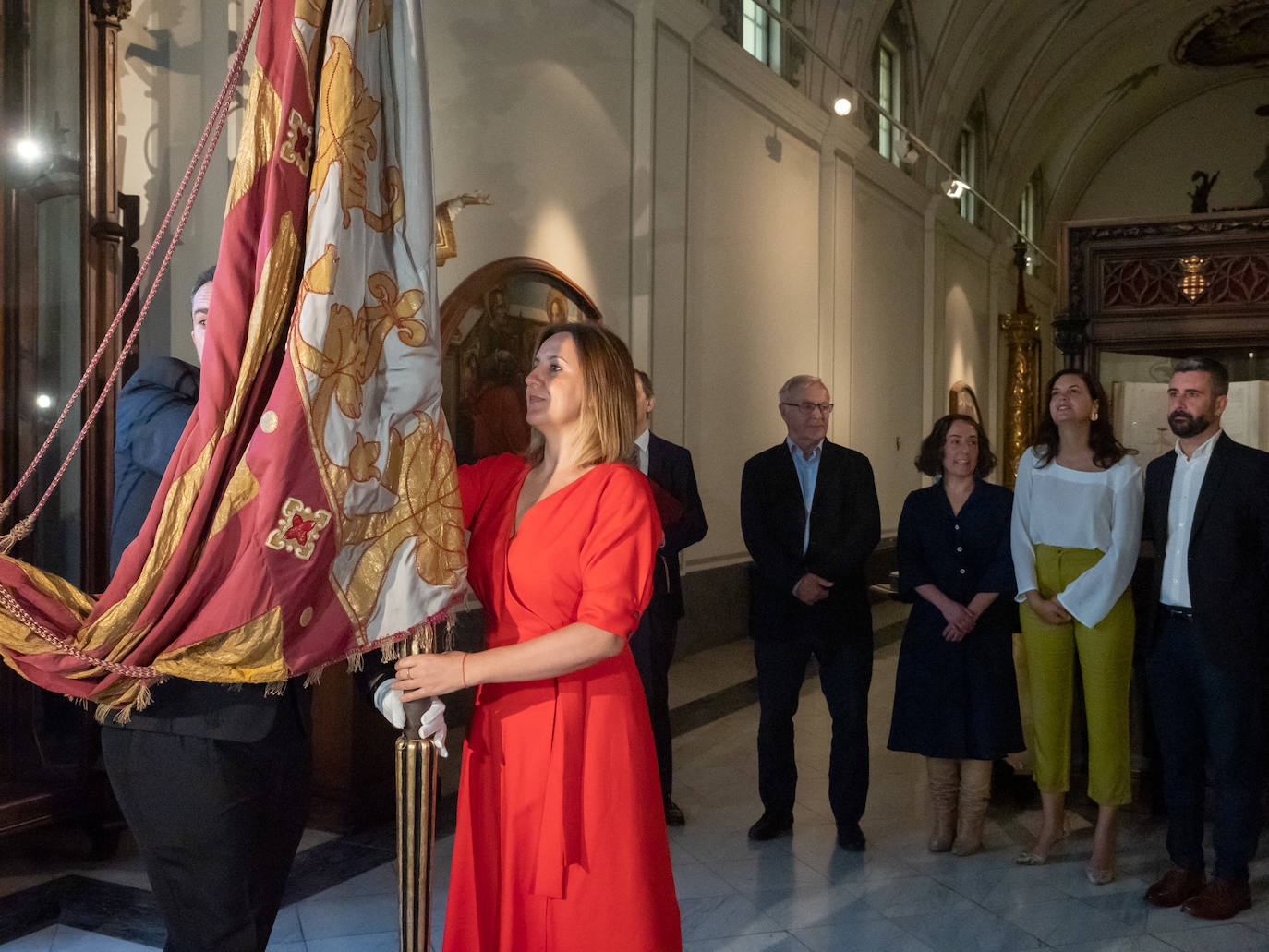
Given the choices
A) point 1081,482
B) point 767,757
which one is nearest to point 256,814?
point 767,757

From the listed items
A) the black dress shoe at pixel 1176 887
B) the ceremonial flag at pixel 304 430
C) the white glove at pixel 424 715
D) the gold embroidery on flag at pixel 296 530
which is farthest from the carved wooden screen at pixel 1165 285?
the gold embroidery on flag at pixel 296 530

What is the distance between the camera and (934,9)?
1273 cm

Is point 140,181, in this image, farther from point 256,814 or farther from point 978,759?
point 978,759

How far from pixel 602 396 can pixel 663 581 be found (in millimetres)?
2399

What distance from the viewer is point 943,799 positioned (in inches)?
166

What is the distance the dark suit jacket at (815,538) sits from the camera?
427cm

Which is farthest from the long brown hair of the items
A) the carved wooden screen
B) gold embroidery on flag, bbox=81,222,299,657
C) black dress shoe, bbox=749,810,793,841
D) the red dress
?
gold embroidery on flag, bbox=81,222,299,657

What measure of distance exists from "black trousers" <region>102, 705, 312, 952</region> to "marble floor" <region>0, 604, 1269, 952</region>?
64.3 inches

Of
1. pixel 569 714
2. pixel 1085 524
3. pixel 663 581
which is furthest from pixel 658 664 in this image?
pixel 569 714

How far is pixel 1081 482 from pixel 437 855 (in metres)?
2.79

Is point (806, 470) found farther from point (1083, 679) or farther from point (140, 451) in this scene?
point (140, 451)

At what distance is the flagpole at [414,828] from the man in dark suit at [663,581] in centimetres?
251

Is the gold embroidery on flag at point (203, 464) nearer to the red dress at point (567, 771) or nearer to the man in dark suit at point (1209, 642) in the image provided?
the red dress at point (567, 771)

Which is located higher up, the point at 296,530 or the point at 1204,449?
the point at 1204,449
